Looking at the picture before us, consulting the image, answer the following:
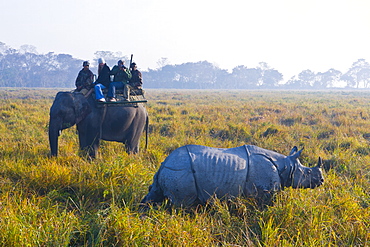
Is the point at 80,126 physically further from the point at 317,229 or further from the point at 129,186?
the point at 317,229

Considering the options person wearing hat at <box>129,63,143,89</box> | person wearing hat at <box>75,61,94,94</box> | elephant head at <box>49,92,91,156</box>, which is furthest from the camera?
person wearing hat at <box>129,63,143,89</box>

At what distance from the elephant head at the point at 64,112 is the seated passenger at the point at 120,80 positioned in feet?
1.87

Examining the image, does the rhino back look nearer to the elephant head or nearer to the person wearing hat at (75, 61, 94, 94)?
the elephant head

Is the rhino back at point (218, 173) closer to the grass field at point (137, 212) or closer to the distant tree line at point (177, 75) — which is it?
the grass field at point (137, 212)

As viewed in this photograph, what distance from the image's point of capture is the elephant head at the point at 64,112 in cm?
539

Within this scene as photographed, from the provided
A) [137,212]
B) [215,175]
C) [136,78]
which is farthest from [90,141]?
[215,175]

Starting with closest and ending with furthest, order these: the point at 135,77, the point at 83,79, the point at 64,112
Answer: the point at 64,112 → the point at 83,79 → the point at 135,77

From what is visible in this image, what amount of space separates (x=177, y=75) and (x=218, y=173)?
330 feet

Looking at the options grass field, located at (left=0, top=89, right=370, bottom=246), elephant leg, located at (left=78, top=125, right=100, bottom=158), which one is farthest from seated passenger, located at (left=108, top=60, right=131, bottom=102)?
grass field, located at (left=0, top=89, right=370, bottom=246)

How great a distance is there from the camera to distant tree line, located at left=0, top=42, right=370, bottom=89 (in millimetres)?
80825

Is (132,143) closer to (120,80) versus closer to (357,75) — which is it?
(120,80)

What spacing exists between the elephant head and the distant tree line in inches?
3229

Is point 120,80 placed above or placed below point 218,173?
above

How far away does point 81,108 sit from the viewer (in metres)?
5.61
